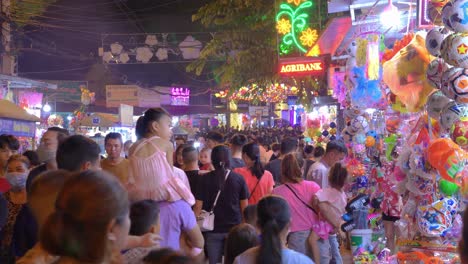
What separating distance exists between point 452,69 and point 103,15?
24.1 metres

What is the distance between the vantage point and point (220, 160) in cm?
671

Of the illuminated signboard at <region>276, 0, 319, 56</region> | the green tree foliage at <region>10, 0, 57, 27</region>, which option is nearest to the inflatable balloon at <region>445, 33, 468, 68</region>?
the illuminated signboard at <region>276, 0, 319, 56</region>

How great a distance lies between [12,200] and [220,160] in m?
2.27

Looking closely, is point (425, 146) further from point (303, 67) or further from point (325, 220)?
point (303, 67)

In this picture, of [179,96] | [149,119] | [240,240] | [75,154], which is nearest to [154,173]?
[149,119]

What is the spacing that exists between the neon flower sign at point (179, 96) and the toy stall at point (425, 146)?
86.5ft

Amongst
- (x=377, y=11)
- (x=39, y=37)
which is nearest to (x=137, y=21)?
(x=39, y=37)

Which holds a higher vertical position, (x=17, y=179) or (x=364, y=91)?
(x=364, y=91)

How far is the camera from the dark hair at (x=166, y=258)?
2.47 metres

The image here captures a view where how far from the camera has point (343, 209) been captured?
6.55 m

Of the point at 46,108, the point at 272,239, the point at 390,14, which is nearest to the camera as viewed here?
the point at 272,239

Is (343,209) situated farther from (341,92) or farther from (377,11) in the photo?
(341,92)

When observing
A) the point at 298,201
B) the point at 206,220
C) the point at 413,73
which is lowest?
the point at 206,220

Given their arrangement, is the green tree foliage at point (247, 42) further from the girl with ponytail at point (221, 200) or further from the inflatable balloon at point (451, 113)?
the inflatable balloon at point (451, 113)
